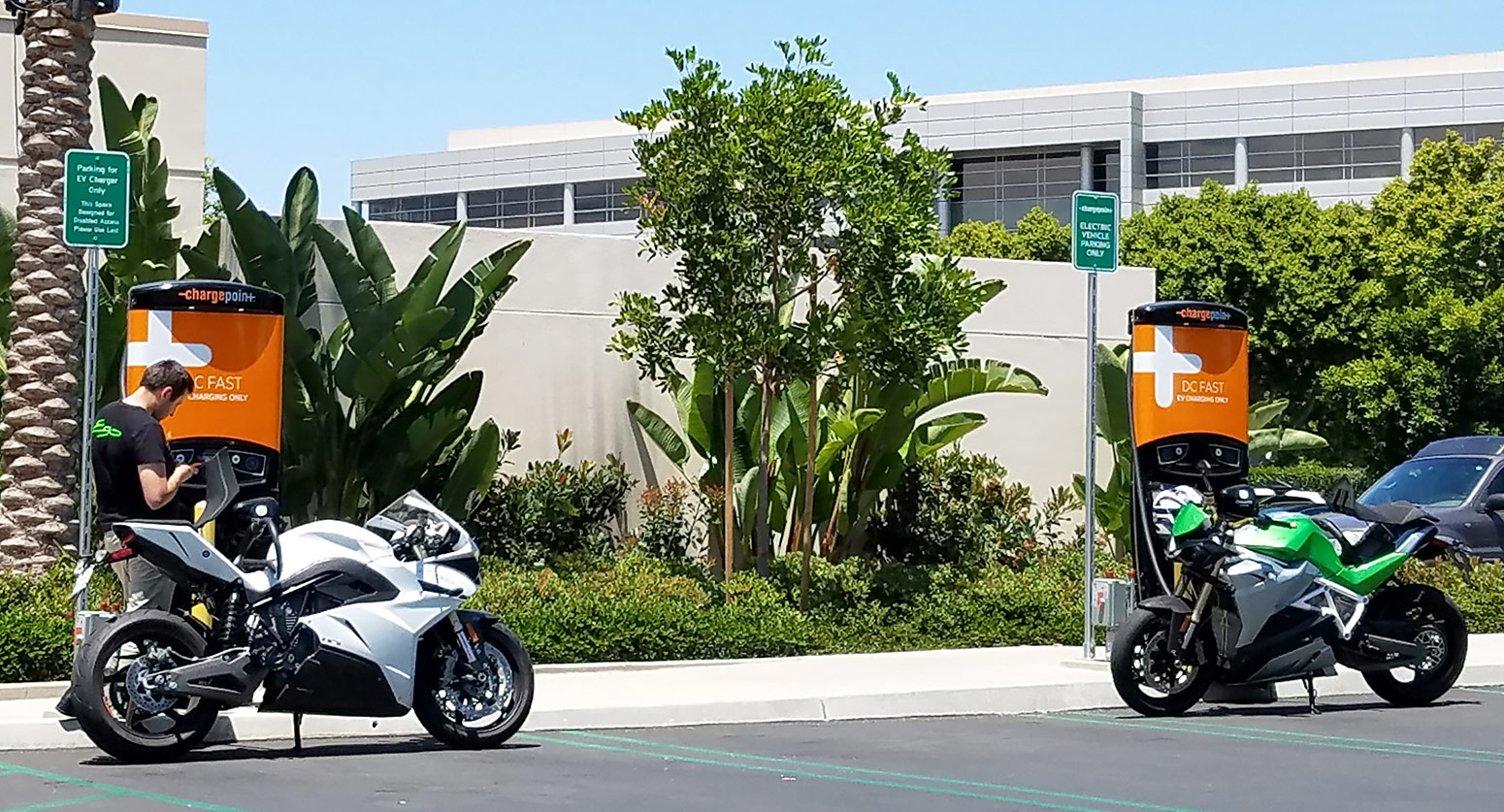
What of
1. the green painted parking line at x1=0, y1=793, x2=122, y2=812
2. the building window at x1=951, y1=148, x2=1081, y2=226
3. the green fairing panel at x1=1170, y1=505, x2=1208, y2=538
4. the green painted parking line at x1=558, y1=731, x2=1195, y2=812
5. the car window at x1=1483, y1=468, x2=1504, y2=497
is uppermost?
the building window at x1=951, y1=148, x2=1081, y2=226

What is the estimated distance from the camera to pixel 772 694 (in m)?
12.4

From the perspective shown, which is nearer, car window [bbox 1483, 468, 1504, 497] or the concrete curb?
the concrete curb

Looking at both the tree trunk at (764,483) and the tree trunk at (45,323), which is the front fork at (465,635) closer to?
the tree trunk at (45,323)

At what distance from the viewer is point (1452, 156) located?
1519 inches

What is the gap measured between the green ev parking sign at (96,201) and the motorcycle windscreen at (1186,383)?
22.5ft

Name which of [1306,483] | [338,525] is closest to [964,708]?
[338,525]

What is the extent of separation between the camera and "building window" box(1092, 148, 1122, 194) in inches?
2749

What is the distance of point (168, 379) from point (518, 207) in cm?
7597

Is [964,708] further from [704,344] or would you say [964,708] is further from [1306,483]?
[1306,483]

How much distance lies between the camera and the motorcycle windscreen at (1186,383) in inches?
557

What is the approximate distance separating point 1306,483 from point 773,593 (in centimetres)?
2143

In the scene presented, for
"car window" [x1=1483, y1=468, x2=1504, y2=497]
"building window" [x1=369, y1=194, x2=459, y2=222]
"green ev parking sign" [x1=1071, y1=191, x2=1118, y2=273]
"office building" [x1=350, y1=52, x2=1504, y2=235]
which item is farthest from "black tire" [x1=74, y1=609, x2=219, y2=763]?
"building window" [x1=369, y1=194, x2=459, y2=222]

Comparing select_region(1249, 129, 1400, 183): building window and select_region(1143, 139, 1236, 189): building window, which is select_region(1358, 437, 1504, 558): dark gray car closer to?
select_region(1249, 129, 1400, 183): building window

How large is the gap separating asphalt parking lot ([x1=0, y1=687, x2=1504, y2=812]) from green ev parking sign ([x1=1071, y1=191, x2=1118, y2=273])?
3.41 meters
